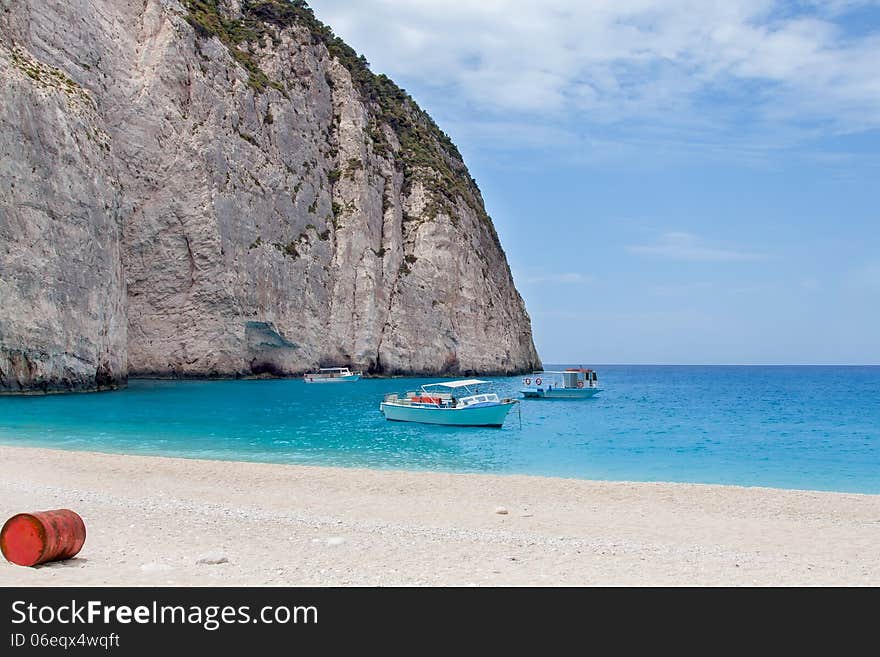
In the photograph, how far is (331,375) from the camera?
6994 centimetres

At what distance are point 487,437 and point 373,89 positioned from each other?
2612 inches

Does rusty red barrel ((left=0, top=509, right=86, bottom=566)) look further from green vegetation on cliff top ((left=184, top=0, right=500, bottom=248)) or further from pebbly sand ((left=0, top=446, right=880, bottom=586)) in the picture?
green vegetation on cliff top ((left=184, top=0, right=500, bottom=248))

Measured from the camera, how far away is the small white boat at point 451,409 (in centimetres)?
3594

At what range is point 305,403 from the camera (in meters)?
45.7

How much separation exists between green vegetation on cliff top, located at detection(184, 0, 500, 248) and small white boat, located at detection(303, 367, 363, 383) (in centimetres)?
2515

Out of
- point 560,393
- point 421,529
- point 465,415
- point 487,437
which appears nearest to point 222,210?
point 560,393

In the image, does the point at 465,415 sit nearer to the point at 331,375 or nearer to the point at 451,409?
the point at 451,409

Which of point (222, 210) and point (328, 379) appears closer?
point (222, 210)

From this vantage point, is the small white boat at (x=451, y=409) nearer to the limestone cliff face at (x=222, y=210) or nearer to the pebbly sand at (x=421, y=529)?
the pebbly sand at (x=421, y=529)

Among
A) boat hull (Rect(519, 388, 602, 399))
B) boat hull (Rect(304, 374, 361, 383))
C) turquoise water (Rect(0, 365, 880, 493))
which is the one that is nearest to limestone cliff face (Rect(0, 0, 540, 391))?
boat hull (Rect(304, 374, 361, 383))
